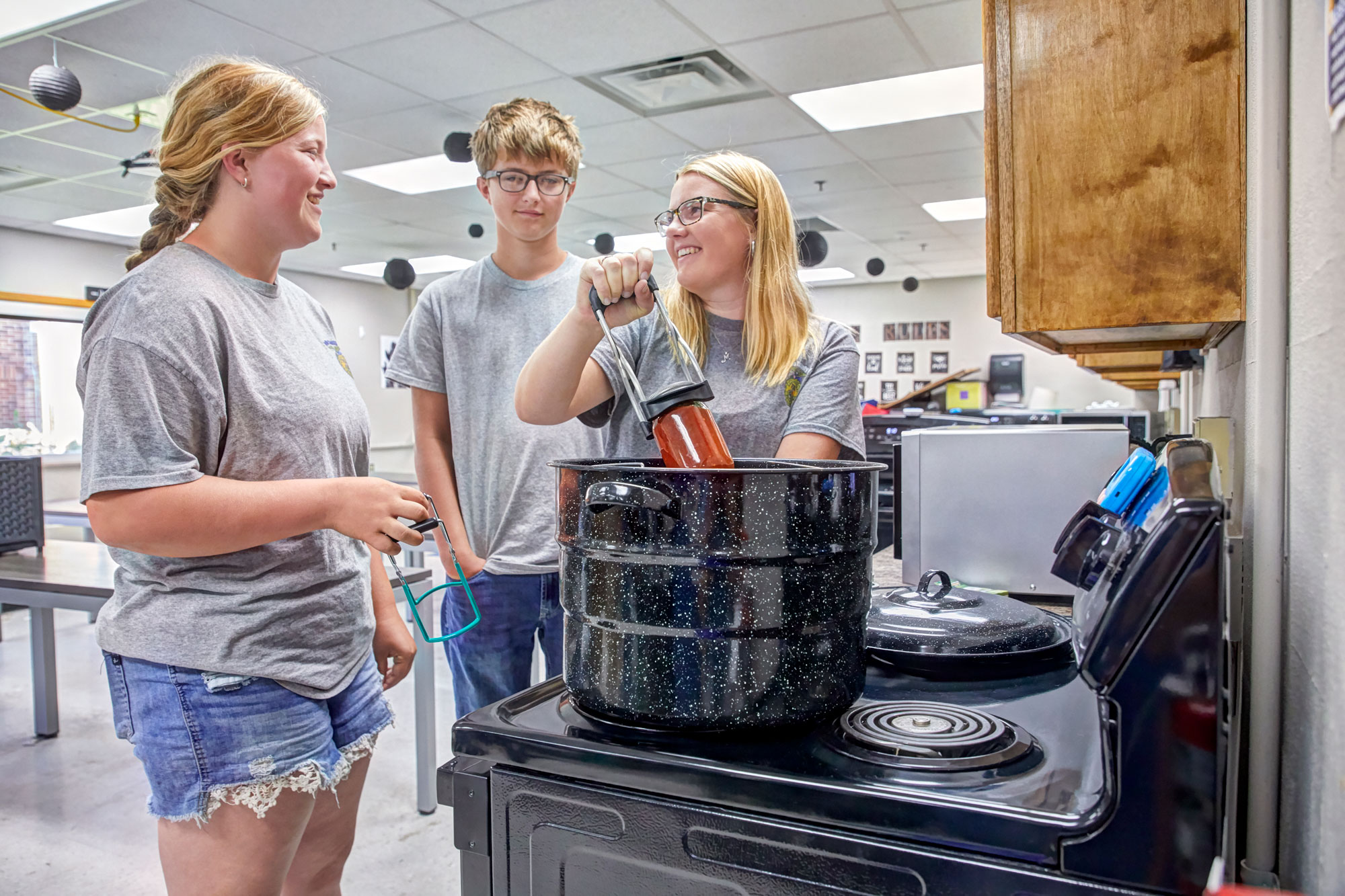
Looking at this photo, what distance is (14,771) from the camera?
2738 mm

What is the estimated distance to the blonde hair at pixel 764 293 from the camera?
3.89 ft

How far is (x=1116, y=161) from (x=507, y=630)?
44.2 inches

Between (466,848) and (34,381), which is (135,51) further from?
(34,381)

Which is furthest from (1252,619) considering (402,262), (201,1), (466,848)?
(402,262)

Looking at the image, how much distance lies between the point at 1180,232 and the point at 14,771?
11.1 feet

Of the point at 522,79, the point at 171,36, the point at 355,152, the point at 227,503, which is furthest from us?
the point at 355,152

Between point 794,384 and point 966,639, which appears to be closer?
point 966,639

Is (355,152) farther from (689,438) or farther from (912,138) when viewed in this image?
(689,438)

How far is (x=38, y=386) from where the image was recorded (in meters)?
7.20

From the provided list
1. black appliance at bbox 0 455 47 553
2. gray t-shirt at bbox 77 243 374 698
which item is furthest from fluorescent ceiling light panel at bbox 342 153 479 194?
gray t-shirt at bbox 77 243 374 698

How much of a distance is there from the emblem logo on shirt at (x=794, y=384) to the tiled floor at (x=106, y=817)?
4.92 ft

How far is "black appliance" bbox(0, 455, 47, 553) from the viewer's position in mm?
2592

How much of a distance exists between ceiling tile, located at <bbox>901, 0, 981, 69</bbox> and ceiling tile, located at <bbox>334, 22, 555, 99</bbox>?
5.06 ft

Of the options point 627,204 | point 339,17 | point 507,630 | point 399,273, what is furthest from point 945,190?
point 507,630
